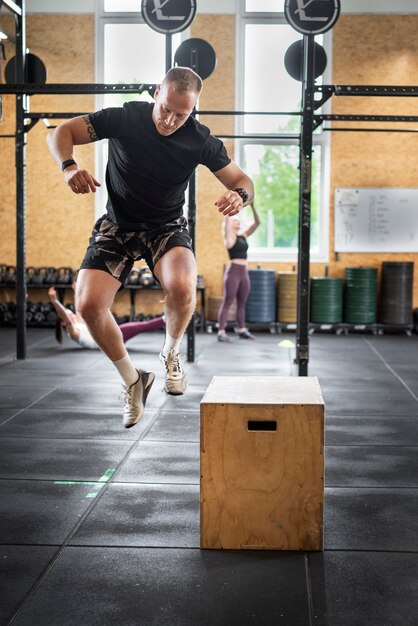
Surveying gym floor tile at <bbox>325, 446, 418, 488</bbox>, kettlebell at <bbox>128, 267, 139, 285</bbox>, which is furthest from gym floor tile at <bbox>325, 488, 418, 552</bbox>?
kettlebell at <bbox>128, 267, 139, 285</bbox>

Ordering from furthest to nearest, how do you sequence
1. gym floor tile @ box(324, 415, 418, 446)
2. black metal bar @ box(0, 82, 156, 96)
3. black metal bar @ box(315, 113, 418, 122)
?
black metal bar @ box(315, 113, 418, 122)
black metal bar @ box(0, 82, 156, 96)
gym floor tile @ box(324, 415, 418, 446)

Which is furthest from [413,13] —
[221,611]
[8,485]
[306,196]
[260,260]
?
[221,611]

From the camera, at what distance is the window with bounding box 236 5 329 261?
9.88 meters

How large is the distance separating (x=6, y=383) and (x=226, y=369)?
1.90m

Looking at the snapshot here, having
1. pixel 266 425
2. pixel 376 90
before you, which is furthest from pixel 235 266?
pixel 266 425

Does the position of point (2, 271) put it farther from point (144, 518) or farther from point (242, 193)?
point (144, 518)

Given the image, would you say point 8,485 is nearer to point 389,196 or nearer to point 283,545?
point 283,545

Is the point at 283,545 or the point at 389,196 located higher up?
the point at 389,196

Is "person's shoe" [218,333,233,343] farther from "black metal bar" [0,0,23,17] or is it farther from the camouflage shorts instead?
the camouflage shorts

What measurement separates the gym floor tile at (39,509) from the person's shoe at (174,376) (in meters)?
0.51

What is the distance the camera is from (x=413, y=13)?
31.9 ft

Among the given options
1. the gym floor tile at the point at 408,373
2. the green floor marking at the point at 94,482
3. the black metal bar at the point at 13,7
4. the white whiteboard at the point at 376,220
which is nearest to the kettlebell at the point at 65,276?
the white whiteboard at the point at 376,220

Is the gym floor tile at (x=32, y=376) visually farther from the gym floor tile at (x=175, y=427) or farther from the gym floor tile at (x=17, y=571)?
the gym floor tile at (x=17, y=571)

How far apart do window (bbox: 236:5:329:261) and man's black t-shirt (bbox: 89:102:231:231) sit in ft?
22.2
